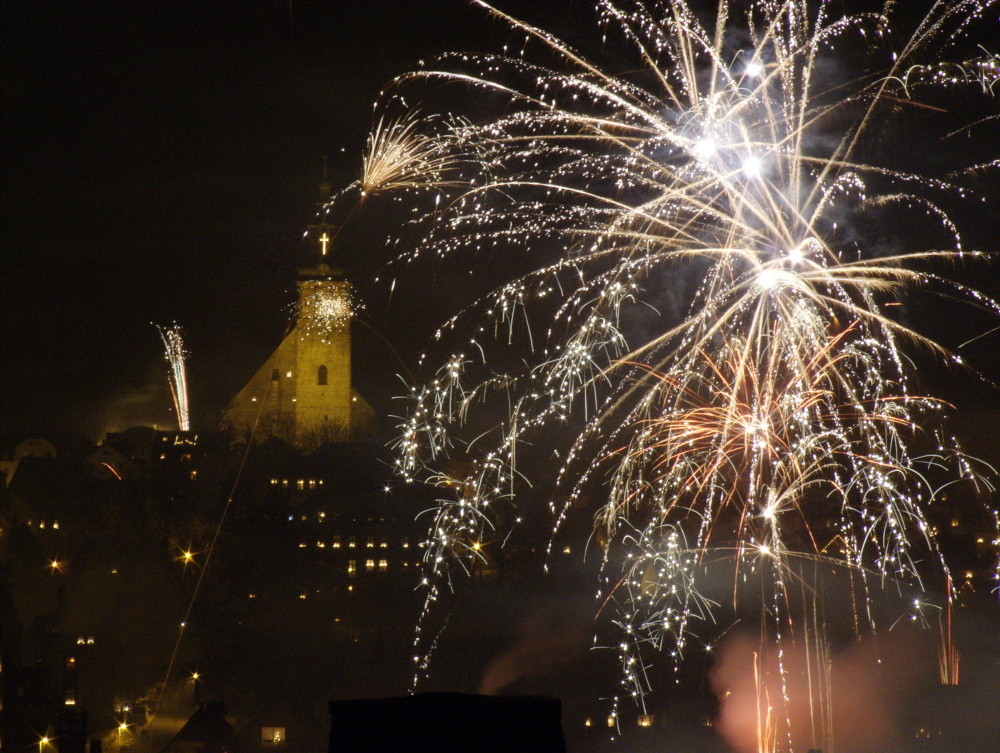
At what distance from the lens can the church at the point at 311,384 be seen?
45.4 m

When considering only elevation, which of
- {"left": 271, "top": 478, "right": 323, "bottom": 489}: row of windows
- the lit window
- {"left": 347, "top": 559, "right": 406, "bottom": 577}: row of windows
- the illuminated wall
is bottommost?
the lit window

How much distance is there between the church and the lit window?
75.4ft

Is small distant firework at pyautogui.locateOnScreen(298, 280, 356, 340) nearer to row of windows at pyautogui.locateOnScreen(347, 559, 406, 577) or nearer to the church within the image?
the church

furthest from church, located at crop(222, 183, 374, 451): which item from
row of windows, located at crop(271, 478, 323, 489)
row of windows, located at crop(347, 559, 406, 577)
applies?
row of windows, located at crop(347, 559, 406, 577)

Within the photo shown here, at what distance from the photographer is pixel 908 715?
55.9 feet

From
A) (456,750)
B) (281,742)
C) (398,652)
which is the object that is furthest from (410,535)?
(456,750)

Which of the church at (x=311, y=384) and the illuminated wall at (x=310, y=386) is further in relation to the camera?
the illuminated wall at (x=310, y=386)

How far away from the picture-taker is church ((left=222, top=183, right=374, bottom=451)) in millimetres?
45406

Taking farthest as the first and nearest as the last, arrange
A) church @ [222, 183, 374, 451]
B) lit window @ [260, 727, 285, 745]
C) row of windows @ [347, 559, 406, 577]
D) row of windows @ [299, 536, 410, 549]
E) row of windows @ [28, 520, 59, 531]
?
church @ [222, 183, 374, 451] < row of windows @ [28, 520, 59, 531] < row of windows @ [299, 536, 410, 549] < row of windows @ [347, 559, 406, 577] < lit window @ [260, 727, 285, 745]

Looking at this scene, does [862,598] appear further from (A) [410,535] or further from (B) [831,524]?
(A) [410,535]

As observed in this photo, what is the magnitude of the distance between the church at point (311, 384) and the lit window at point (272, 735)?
75.4ft

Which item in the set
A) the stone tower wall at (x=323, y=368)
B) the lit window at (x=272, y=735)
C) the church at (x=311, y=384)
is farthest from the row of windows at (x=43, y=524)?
the lit window at (x=272, y=735)

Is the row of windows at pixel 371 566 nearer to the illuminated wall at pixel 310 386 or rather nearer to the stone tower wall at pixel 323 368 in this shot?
the illuminated wall at pixel 310 386

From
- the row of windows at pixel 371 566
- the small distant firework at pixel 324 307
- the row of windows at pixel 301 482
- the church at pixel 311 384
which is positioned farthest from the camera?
the church at pixel 311 384
